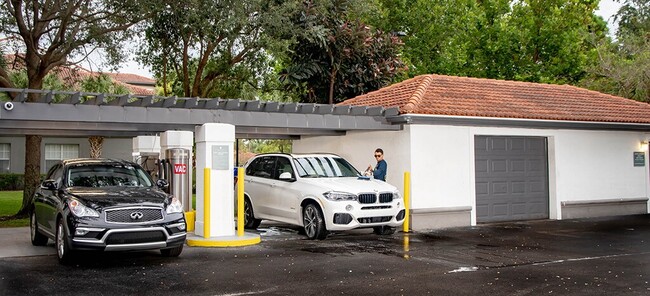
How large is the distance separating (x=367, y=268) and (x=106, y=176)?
15.3ft

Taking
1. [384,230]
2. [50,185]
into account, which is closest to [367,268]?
[384,230]

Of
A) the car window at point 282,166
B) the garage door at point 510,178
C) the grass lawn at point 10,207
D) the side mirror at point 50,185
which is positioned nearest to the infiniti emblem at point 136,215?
the side mirror at point 50,185

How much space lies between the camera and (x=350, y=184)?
40.8 ft

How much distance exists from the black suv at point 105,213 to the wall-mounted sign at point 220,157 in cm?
147

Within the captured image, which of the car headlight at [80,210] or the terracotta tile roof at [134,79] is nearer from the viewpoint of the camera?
the car headlight at [80,210]

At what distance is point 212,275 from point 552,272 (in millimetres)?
4574

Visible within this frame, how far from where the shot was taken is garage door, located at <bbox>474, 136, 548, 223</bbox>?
15.8 m

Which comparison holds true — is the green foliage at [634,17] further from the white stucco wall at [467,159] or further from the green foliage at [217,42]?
the green foliage at [217,42]

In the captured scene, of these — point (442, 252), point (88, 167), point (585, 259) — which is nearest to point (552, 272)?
point (585, 259)

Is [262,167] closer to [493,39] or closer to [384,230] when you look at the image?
[384,230]

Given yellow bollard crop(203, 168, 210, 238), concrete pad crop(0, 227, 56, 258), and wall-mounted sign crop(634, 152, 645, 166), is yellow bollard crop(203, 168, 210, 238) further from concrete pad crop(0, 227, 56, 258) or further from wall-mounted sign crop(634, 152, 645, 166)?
wall-mounted sign crop(634, 152, 645, 166)

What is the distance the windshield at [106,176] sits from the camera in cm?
1047

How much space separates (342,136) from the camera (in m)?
16.6

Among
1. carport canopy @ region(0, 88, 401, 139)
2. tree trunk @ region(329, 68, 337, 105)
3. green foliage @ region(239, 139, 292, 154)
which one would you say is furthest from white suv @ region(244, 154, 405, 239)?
green foliage @ region(239, 139, 292, 154)
